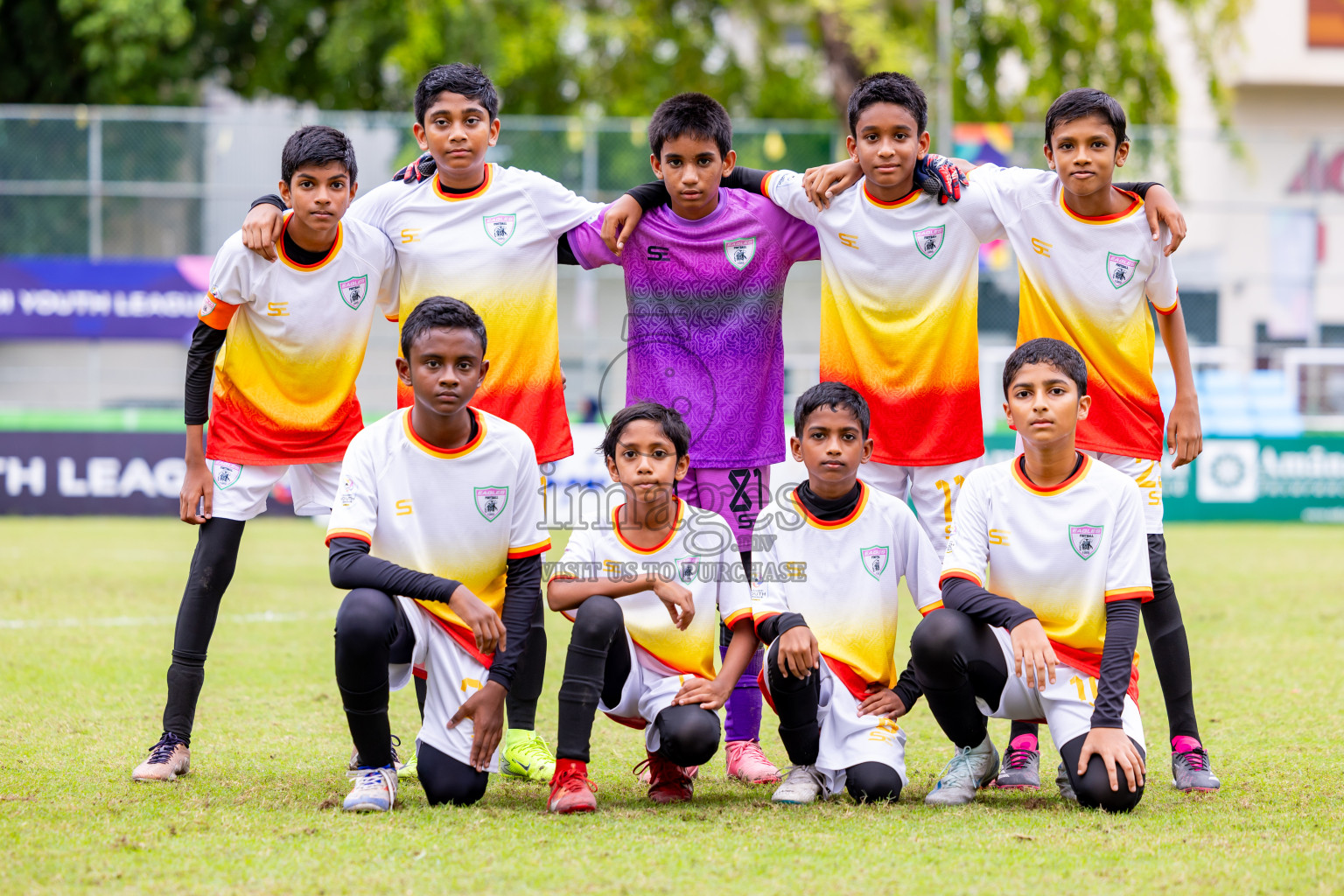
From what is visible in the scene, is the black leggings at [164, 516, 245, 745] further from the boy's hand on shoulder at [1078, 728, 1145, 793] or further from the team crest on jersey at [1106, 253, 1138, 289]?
the team crest on jersey at [1106, 253, 1138, 289]

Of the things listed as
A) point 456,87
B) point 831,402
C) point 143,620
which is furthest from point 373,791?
point 143,620

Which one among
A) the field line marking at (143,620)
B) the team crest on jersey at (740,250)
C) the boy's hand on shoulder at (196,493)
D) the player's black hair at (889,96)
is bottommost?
the field line marking at (143,620)

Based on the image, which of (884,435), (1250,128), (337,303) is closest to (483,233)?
(337,303)

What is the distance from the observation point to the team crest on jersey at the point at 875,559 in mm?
3879

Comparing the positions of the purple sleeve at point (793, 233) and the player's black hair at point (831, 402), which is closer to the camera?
the player's black hair at point (831, 402)

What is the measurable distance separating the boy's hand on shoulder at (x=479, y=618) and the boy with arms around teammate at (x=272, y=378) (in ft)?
3.07

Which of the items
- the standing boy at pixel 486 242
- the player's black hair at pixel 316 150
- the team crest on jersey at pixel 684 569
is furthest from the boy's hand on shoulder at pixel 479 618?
the player's black hair at pixel 316 150

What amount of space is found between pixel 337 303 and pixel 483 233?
51 cm

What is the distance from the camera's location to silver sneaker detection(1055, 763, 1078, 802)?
3.67m

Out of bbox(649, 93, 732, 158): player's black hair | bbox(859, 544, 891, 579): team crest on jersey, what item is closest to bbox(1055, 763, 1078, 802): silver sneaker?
bbox(859, 544, 891, 579): team crest on jersey

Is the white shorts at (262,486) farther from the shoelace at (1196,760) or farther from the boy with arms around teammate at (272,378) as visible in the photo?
the shoelace at (1196,760)

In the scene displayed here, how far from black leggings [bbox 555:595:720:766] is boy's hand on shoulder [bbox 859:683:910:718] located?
0.45 m

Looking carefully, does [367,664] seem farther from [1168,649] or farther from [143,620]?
[143,620]

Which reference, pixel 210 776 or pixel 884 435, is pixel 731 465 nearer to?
pixel 884 435
